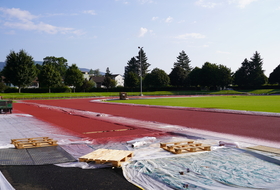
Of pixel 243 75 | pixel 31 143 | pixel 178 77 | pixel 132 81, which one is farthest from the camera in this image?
pixel 243 75

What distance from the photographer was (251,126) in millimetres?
12797

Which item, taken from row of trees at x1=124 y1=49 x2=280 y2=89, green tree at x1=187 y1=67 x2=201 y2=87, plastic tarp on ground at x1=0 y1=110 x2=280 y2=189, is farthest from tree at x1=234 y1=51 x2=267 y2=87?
plastic tarp on ground at x1=0 y1=110 x2=280 y2=189

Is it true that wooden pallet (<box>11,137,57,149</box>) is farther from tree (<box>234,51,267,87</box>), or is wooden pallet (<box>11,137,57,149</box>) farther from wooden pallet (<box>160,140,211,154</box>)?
tree (<box>234,51,267,87</box>)

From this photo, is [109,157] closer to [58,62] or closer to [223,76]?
[223,76]

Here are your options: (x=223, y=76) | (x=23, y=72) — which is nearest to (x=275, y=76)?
(x=223, y=76)

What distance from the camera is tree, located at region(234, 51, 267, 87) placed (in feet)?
295

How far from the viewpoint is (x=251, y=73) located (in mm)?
91500

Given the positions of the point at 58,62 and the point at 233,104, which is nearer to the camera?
the point at 233,104

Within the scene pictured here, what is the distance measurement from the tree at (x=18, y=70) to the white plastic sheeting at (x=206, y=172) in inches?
2507

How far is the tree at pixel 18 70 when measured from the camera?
205 ft

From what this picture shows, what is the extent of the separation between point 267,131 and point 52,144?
905 centimetres

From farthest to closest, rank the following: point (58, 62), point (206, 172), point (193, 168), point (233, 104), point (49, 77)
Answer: point (58, 62) → point (49, 77) → point (233, 104) → point (193, 168) → point (206, 172)

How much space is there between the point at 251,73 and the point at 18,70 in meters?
75.5

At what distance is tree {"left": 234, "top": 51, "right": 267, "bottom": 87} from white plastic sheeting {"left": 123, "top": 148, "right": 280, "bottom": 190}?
9114 centimetres
